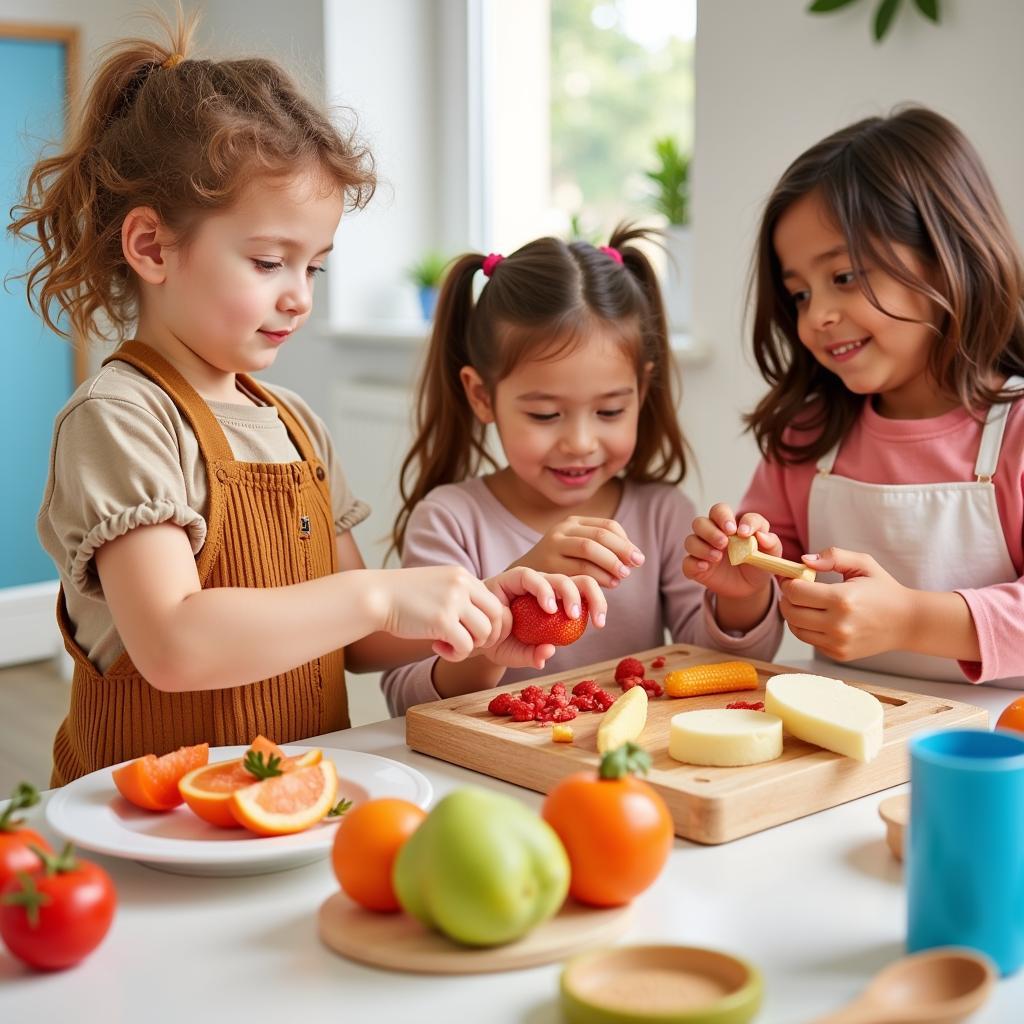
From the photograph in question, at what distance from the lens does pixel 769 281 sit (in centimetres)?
176

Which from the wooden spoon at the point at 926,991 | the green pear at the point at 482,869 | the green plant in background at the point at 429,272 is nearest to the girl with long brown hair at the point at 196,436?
the green pear at the point at 482,869

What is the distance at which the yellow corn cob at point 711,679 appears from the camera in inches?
52.6

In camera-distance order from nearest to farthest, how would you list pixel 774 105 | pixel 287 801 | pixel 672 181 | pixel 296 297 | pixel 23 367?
pixel 287 801 < pixel 296 297 < pixel 774 105 < pixel 672 181 < pixel 23 367

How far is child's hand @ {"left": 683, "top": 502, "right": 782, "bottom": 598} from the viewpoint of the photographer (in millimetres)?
1524

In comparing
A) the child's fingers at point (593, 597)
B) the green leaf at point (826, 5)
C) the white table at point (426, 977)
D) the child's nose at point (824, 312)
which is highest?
the green leaf at point (826, 5)

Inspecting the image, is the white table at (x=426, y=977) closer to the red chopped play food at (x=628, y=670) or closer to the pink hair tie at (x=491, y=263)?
the red chopped play food at (x=628, y=670)

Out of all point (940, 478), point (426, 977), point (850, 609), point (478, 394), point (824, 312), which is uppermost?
point (824, 312)

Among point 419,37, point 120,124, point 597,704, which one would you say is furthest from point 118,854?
point 419,37

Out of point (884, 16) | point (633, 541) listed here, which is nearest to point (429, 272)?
point (884, 16)

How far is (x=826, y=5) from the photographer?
7.83ft

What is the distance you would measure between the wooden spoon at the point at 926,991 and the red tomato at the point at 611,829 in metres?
0.16

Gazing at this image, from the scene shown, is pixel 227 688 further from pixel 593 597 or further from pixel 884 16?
pixel 884 16

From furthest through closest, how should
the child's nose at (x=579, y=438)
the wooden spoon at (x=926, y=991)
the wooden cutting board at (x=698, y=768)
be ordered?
the child's nose at (x=579, y=438) → the wooden cutting board at (x=698, y=768) → the wooden spoon at (x=926, y=991)

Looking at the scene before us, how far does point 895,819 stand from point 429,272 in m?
2.75
